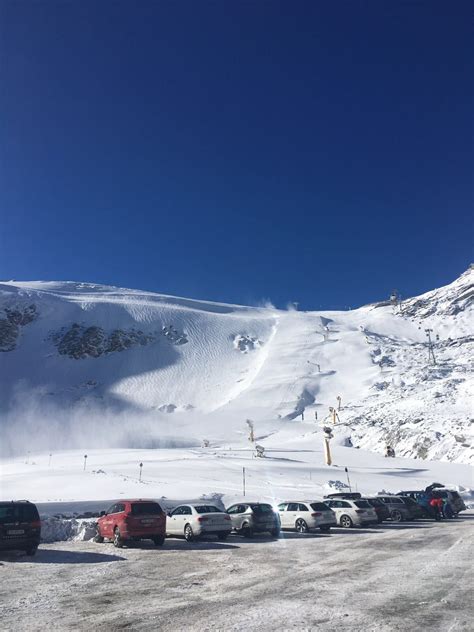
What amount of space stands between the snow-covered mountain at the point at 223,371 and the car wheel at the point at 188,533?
136 feet

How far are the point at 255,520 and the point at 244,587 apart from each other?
1036 centimetres

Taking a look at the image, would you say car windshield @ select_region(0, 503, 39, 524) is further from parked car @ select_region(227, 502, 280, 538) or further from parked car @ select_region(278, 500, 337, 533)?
parked car @ select_region(278, 500, 337, 533)

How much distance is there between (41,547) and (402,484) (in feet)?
97.7

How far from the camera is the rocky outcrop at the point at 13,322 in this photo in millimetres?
145250

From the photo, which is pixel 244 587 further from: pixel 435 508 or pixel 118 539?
pixel 435 508

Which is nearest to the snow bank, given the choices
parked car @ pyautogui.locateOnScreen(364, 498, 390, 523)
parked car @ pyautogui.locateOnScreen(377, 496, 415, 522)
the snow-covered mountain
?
parked car @ pyautogui.locateOnScreen(364, 498, 390, 523)

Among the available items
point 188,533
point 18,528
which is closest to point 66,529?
point 188,533

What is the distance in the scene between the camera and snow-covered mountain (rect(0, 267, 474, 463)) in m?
76.4

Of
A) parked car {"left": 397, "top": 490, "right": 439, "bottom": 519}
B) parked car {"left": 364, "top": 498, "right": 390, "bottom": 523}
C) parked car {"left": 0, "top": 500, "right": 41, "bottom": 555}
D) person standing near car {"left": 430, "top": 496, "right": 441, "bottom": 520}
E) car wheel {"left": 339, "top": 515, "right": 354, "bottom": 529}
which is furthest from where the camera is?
parked car {"left": 397, "top": 490, "right": 439, "bottom": 519}

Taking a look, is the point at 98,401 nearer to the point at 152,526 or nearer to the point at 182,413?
the point at 182,413

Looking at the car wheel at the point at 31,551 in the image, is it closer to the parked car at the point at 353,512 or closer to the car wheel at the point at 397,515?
the parked car at the point at 353,512

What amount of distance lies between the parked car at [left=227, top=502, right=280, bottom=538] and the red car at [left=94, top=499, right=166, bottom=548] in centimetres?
387

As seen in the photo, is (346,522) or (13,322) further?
(13,322)

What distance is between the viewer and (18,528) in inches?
598
